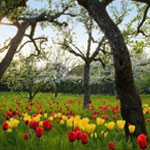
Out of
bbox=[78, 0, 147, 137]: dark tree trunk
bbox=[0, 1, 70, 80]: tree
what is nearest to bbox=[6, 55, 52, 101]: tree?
bbox=[0, 1, 70, 80]: tree

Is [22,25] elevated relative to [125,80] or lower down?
elevated

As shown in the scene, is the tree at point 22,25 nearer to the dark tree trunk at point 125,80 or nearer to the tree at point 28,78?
the dark tree trunk at point 125,80

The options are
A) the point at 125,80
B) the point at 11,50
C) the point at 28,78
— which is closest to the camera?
the point at 125,80

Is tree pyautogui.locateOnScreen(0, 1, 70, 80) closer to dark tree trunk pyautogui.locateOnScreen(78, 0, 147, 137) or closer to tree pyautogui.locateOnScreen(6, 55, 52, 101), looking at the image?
dark tree trunk pyautogui.locateOnScreen(78, 0, 147, 137)

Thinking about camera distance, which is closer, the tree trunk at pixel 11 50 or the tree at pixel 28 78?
the tree trunk at pixel 11 50

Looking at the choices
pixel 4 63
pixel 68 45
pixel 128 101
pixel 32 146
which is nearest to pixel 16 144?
pixel 32 146

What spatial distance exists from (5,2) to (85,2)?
8.80ft

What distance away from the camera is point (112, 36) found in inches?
186

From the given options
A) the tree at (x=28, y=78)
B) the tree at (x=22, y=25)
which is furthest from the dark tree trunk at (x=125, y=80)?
the tree at (x=28, y=78)

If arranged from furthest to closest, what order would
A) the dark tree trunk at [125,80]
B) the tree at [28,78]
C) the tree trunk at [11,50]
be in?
the tree at [28,78]
the tree trunk at [11,50]
the dark tree trunk at [125,80]

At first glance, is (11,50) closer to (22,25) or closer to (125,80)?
(22,25)

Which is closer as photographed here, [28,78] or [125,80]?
[125,80]

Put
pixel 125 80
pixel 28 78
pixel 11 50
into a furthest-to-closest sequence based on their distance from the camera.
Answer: pixel 28 78 < pixel 11 50 < pixel 125 80

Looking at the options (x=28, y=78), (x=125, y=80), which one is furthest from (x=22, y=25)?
(x=28, y=78)
